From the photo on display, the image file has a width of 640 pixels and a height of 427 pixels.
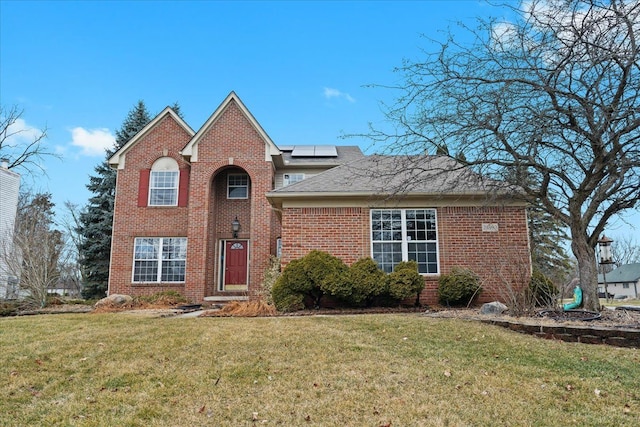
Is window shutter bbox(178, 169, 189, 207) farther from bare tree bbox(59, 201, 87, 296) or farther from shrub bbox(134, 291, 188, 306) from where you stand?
bare tree bbox(59, 201, 87, 296)

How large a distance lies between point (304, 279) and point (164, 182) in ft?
31.4

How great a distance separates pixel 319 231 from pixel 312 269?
161 cm

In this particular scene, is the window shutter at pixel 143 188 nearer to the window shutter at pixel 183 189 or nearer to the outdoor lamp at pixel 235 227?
the window shutter at pixel 183 189

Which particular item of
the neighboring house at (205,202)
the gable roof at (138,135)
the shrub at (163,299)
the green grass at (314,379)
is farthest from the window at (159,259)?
the green grass at (314,379)

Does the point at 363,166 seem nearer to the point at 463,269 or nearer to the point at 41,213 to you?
the point at 463,269

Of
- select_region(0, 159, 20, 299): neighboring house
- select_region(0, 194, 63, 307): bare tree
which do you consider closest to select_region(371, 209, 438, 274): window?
select_region(0, 194, 63, 307): bare tree

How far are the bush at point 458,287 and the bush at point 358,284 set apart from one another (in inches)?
66.7

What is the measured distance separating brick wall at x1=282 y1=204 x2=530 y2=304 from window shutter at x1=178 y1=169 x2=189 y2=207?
6.80m

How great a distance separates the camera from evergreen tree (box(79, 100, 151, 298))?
21.6 metres

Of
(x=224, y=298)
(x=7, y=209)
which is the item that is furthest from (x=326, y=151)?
(x=7, y=209)

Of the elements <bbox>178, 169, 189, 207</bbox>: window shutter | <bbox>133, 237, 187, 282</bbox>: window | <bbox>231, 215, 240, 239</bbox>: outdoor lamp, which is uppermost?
<bbox>178, 169, 189, 207</bbox>: window shutter

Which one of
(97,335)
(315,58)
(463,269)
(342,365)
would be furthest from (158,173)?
(342,365)

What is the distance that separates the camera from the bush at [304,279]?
421 inches

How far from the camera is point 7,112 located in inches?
1017
